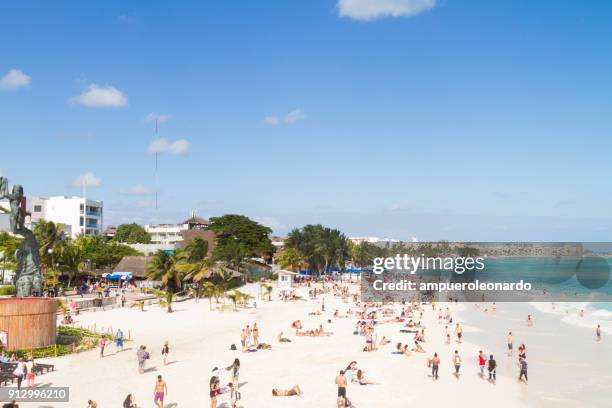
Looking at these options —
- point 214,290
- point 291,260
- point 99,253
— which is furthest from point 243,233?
point 214,290

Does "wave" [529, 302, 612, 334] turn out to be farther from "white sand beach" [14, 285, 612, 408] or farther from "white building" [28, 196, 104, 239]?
"white building" [28, 196, 104, 239]

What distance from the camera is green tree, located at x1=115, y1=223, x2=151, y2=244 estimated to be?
428 ft

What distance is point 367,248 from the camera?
144750 millimetres

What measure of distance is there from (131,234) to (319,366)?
117212 mm

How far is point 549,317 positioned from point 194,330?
3149 cm

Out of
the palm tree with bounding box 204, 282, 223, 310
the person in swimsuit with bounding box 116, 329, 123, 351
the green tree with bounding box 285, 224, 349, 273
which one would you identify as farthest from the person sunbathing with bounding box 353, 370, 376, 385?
the green tree with bounding box 285, 224, 349, 273

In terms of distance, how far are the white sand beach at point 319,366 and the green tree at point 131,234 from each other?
3778 inches

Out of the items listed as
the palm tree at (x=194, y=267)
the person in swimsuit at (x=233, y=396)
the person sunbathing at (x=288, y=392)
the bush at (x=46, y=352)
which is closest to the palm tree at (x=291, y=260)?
the palm tree at (x=194, y=267)

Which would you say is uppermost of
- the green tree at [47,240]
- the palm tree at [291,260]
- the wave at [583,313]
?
the green tree at [47,240]

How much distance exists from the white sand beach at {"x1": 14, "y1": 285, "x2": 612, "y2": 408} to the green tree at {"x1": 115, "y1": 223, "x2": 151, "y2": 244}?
96.0 meters

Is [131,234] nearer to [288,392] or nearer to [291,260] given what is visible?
[291,260]

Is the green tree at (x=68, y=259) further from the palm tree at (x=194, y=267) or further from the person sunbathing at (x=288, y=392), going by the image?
the person sunbathing at (x=288, y=392)

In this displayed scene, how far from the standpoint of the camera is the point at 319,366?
76.9ft

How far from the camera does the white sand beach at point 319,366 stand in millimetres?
18531
